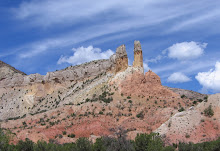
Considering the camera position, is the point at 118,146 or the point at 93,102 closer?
the point at 118,146

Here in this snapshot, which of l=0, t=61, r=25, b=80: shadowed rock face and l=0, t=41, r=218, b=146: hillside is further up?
l=0, t=61, r=25, b=80: shadowed rock face

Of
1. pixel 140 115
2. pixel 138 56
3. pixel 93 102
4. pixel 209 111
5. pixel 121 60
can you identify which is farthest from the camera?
pixel 121 60

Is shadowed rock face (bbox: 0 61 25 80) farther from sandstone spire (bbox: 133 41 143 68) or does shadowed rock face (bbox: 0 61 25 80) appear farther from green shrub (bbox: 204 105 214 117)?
green shrub (bbox: 204 105 214 117)

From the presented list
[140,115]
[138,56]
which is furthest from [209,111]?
[138,56]

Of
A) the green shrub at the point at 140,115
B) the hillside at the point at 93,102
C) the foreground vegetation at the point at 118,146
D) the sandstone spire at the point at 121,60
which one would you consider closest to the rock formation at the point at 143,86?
the hillside at the point at 93,102

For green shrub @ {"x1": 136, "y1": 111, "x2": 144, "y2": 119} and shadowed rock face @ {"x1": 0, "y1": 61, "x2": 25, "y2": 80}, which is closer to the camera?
green shrub @ {"x1": 136, "y1": 111, "x2": 144, "y2": 119}

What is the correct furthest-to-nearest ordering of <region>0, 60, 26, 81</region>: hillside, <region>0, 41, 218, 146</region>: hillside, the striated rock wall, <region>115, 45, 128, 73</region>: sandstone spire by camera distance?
<region>0, 60, 26, 81</region>: hillside → the striated rock wall → <region>115, 45, 128, 73</region>: sandstone spire → <region>0, 41, 218, 146</region>: hillside

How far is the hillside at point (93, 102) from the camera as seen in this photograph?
37188 mm

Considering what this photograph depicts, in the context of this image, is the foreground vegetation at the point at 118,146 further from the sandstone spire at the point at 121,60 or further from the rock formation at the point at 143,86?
the sandstone spire at the point at 121,60

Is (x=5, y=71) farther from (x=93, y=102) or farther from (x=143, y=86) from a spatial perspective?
(x=143, y=86)

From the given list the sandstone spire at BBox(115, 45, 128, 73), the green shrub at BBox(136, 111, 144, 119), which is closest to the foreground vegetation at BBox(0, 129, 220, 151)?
the green shrub at BBox(136, 111, 144, 119)

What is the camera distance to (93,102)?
146 feet

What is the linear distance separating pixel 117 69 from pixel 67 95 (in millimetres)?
13931

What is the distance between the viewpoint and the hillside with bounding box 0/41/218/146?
37188 millimetres
